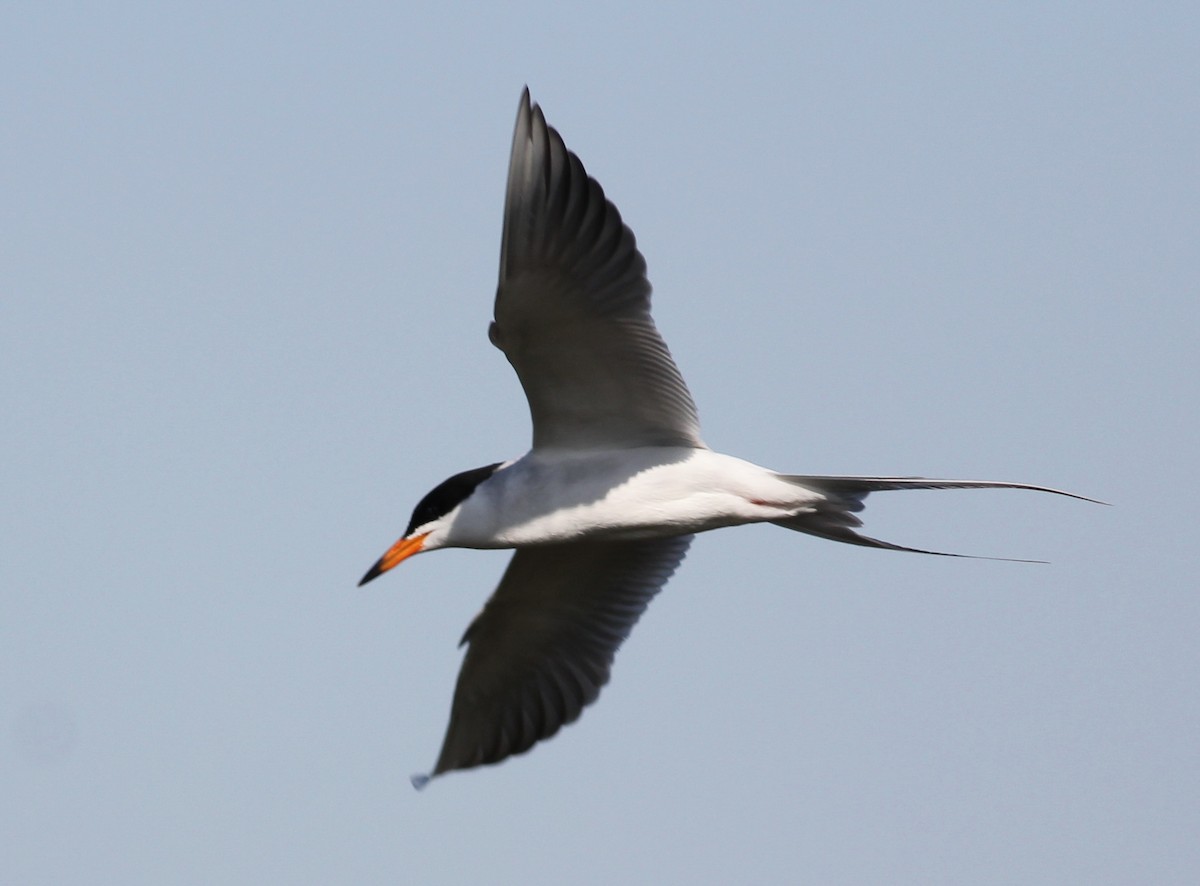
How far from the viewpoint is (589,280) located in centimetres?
787

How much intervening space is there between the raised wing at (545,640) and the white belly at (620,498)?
116cm

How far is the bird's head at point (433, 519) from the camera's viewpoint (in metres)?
8.62

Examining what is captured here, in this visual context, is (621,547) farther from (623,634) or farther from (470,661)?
(470,661)

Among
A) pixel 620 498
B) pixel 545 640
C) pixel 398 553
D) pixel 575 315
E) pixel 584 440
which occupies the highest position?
pixel 575 315

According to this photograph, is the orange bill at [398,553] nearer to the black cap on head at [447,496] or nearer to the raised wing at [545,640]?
the black cap on head at [447,496]

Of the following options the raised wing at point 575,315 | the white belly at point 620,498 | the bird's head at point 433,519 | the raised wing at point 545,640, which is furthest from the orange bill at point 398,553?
the raised wing at point 545,640

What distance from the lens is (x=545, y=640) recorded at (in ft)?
32.6

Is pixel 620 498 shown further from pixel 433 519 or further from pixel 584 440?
pixel 433 519

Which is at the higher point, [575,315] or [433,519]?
[575,315]

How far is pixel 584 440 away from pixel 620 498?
1.35 feet

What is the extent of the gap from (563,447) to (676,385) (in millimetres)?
683

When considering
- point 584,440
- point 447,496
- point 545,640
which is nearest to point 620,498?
point 584,440

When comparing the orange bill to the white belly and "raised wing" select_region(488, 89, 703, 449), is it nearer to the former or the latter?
the white belly

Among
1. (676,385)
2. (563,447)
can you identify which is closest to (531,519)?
(563,447)
